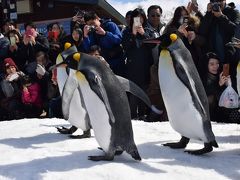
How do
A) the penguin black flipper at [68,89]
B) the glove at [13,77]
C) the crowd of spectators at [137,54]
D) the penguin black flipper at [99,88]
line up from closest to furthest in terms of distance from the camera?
the penguin black flipper at [99,88] → the penguin black flipper at [68,89] → the crowd of spectators at [137,54] → the glove at [13,77]

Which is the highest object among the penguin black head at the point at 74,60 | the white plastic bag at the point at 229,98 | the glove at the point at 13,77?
the penguin black head at the point at 74,60

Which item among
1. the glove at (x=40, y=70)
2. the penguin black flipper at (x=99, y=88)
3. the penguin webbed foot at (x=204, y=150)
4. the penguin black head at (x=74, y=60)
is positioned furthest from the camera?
the glove at (x=40, y=70)

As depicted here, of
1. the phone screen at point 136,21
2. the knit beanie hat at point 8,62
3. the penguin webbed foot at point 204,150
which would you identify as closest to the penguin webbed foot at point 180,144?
the penguin webbed foot at point 204,150

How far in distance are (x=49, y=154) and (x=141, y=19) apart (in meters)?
2.57

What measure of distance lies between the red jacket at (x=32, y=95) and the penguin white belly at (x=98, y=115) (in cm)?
310

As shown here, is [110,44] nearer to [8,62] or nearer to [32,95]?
[32,95]

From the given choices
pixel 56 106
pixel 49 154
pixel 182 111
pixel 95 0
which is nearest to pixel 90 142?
pixel 49 154

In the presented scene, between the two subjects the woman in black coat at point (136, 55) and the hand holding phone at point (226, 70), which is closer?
the hand holding phone at point (226, 70)

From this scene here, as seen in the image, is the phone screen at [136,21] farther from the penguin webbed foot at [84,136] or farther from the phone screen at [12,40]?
the phone screen at [12,40]

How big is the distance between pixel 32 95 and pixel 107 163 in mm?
3417

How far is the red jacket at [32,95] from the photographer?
6.48 meters

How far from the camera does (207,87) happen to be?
18.0 ft

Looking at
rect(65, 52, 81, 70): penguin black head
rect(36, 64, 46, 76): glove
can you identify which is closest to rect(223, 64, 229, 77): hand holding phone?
rect(65, 52, 81, 70): penguin black head

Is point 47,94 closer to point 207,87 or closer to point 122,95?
point 207,87
